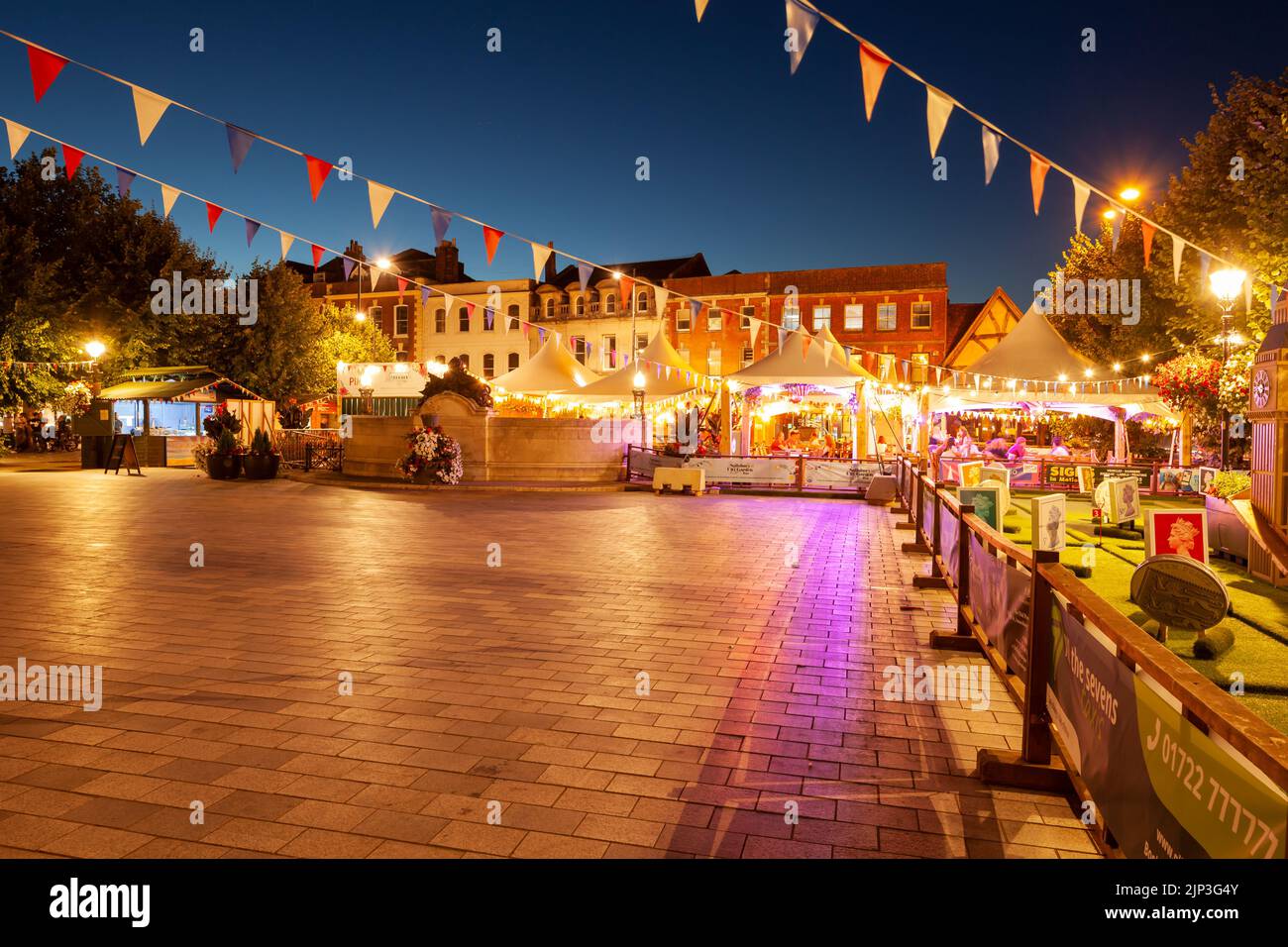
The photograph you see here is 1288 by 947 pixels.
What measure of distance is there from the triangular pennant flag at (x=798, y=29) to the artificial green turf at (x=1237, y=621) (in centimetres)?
482

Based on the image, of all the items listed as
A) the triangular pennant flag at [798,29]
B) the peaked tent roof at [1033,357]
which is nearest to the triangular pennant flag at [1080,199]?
the triangular pennant flag at [798,29]

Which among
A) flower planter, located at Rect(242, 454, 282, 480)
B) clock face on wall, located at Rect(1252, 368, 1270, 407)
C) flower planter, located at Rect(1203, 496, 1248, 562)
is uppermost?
clock face on wall, located at Rect(1252, 368, 1270, 407)

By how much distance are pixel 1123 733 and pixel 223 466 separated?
Answer: 25.0m

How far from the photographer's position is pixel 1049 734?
3.88m

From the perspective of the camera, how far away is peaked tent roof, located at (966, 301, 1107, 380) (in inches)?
903

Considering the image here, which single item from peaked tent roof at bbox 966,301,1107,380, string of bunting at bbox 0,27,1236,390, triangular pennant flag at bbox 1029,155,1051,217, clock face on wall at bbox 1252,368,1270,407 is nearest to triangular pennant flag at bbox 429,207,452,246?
string of bunting at bbox 0,27,1236,390

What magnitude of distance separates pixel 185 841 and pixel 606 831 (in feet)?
5.29

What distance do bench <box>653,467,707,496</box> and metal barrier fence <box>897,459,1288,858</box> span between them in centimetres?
1474

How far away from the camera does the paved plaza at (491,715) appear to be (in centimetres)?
328

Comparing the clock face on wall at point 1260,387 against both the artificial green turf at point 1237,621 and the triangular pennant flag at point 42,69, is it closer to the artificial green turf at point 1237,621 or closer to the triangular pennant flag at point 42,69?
the artificial green turf at point 1237,621

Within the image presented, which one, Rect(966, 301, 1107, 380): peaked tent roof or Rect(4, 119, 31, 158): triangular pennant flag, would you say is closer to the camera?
Rect(4, 119, 31, 158): triangular pennant flag

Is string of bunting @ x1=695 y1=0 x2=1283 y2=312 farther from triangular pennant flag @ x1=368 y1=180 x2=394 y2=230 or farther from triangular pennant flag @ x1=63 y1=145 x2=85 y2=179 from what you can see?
triangular pennant flag @ x1=63 y1=145 x2=85 y2=179

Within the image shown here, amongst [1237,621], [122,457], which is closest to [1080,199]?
[1237,621]

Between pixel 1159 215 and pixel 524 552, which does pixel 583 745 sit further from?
pixel 1159 215
